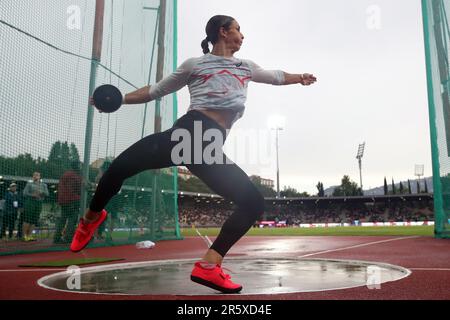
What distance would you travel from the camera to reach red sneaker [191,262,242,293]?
2.79m

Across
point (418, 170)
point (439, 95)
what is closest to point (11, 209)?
point (439, 95)

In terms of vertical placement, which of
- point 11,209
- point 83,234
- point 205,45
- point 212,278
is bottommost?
point 212,278

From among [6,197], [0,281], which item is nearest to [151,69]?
[6,197]

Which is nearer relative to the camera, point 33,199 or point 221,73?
point 221,73

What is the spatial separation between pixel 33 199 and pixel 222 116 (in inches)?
280

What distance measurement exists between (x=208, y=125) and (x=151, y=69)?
886cm

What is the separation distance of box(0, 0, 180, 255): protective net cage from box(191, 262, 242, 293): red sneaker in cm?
611

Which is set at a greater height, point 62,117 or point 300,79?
point 62,117

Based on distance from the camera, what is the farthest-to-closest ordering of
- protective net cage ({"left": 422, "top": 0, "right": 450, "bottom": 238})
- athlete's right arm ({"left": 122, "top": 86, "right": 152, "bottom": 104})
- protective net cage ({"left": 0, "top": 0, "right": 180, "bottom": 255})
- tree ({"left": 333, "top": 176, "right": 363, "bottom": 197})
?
1. tree ({"left": 333, "top": 176, "right": 363, "bottom": 197})
2. protective net cage ({"left": 422, "top": 0, "right": 450, "bottom": 238})
3. protective net cage ({"left": 0, "top": 0, "right": 180, "bottom": 255})
4. athlete's right arm ({"left": 122, "top": 86, "right": 152, "bottom": 104})

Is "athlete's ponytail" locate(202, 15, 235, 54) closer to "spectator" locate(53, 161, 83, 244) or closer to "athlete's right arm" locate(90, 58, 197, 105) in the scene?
"athlete's right arm" locate(90, 58, 197, 105)

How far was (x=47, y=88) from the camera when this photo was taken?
27.0 feet

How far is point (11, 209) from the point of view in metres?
8.96

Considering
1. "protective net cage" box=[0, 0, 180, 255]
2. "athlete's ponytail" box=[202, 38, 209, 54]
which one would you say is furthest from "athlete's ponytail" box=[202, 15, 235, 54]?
"protective net cage" box=[0, 0, 180, 255]

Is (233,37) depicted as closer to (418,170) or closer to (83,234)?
(83,234)
